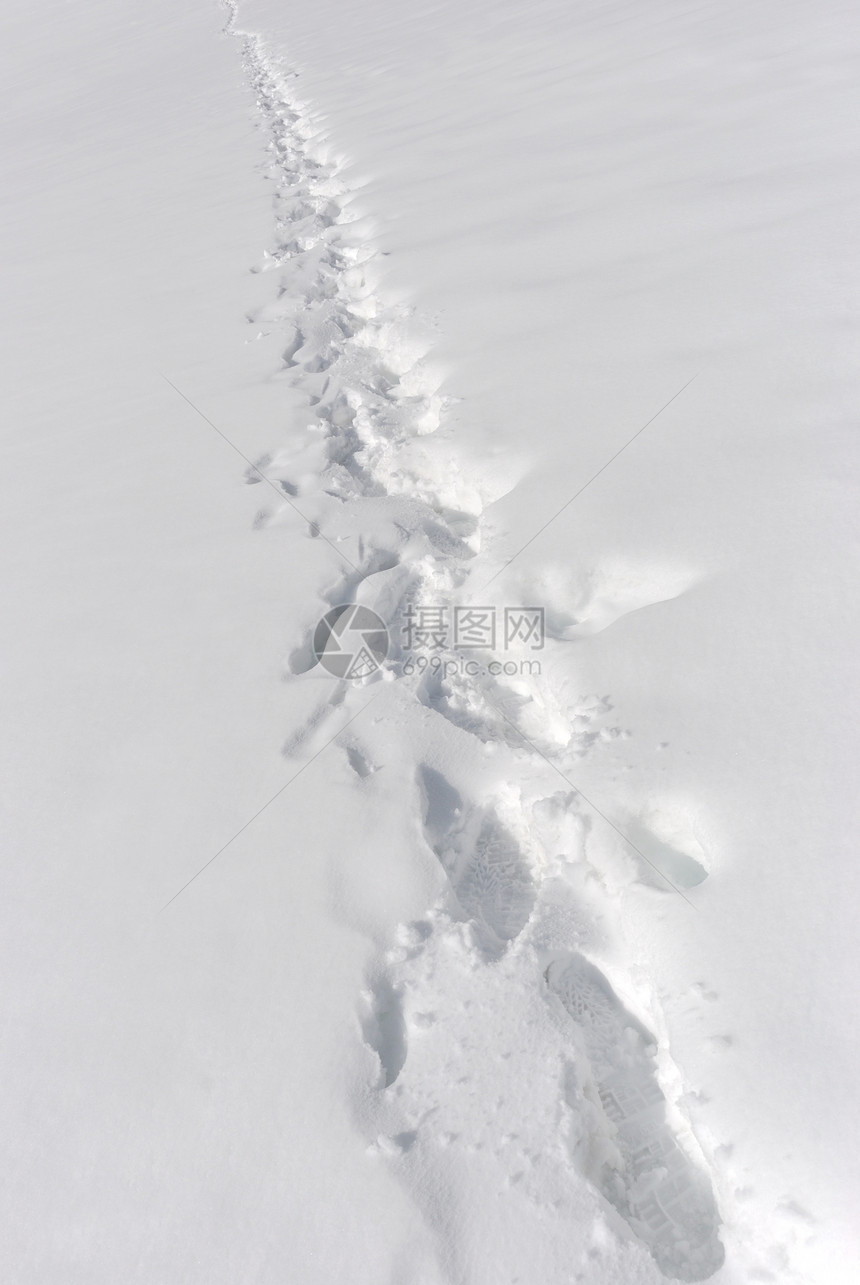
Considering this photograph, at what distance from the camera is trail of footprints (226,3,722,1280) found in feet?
Answer: 4.03

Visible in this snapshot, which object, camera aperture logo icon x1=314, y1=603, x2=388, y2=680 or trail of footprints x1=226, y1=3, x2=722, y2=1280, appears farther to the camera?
camera aperture logo icon x1=314, y1=603, x2=388, y2=680

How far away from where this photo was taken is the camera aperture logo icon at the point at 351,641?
2022mm

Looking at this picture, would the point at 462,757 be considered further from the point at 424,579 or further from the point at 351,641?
the point at 424,579

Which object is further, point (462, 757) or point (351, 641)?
point (351, 641)

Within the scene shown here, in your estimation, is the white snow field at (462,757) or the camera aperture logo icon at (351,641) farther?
the camera aperture logo icon at (351,641)

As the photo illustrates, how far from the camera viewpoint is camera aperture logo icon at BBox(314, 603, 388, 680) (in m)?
2.02

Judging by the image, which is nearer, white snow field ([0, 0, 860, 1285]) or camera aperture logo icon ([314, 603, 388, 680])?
white snow field ([0, 0, 860, 1285])

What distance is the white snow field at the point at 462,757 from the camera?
1.19 meters

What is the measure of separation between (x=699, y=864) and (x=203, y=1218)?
0.98 m

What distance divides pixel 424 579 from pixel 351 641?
308mm

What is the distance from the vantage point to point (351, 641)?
209 cm

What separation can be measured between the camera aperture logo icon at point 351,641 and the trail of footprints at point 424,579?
48mm

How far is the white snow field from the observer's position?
3.89 ft

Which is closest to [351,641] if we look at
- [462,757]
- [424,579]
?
[424,579]
